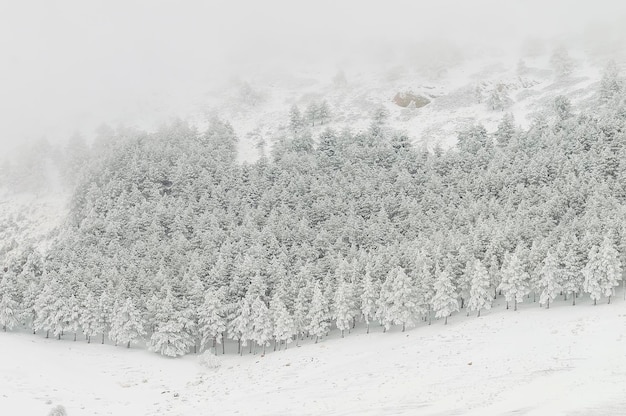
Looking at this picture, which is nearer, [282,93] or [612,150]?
[612,150]

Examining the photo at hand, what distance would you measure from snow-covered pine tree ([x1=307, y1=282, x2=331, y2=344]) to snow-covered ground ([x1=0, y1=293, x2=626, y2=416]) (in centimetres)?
198

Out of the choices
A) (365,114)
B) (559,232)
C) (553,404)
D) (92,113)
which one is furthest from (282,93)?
(553,404)

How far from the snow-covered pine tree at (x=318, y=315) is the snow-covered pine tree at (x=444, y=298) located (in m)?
15.2

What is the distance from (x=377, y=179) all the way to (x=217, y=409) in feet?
247

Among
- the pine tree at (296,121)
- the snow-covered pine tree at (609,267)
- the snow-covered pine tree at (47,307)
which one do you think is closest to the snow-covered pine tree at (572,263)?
the snow-covered pine tree at (609,267)

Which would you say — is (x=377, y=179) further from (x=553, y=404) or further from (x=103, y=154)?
(x=553, y=404)

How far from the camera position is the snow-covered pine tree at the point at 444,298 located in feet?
228

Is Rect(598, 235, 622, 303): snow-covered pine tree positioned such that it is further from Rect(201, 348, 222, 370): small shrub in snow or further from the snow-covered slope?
Result: the snow-covered slope

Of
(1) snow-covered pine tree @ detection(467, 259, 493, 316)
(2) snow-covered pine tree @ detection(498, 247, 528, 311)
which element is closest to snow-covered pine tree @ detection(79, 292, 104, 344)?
(1) snow-covered pine tree @ detection(467, 259, 493, 316)

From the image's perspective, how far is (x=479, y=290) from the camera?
68312 mm

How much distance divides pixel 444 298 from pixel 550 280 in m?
13.5

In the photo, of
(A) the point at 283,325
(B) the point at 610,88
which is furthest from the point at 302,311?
(B) the point at 610,88

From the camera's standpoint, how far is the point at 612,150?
318 feet

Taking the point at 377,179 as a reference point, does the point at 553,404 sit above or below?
below
